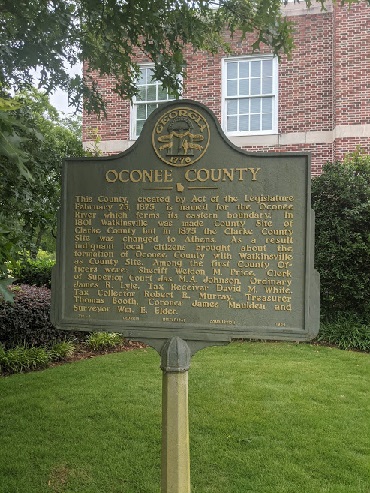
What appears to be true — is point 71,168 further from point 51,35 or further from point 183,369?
point 51,35

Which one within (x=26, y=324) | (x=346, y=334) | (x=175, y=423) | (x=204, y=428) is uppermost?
(x=175, y=423)

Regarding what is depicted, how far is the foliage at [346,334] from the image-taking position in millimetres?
8758

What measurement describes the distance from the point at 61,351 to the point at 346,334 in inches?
208

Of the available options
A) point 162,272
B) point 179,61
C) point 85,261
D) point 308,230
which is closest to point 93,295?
point 85,261

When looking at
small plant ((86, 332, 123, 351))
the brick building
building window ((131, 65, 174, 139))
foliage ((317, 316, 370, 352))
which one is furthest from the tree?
building window ((131, 65, 174, 139))

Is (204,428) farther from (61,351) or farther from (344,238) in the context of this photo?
(344,238)

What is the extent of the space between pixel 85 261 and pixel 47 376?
4.26 meters

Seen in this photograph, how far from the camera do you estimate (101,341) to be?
8.85m

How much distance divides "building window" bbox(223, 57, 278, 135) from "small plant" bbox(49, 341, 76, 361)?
25.0 ft

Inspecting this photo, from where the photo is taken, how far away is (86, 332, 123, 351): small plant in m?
8.84

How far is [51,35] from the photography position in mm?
5449

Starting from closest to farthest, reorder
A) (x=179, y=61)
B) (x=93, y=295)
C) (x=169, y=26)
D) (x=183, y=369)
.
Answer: (x=183, y=369) → (x=93, y=295) → (x=179, y=61) → (x=169, y=26)

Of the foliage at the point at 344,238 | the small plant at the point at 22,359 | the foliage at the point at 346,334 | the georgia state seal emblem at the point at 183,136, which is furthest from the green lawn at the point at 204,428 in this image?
the georgia state seal emblem at the point at 183,136

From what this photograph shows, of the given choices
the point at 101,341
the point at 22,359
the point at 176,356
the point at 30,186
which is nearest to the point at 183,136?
the point at 176,356
